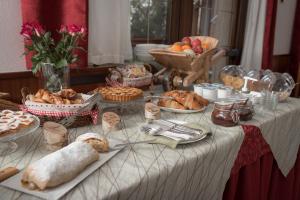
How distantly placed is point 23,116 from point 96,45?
846mm

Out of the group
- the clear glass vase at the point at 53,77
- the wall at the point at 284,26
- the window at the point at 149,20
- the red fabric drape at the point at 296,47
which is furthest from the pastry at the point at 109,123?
the red fabric drape at the point at 296,47

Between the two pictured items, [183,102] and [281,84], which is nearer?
[183,102]

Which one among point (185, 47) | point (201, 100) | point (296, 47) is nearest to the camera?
point (201, 100)

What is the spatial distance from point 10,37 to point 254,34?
194 centimetres

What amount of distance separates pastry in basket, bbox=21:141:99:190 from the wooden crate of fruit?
80cm

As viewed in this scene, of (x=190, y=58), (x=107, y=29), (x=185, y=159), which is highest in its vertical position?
(x=107, y=29)

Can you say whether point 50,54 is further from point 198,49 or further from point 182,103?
point 198,49

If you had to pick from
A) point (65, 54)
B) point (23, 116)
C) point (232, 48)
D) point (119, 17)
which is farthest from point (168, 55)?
point (232, 48)

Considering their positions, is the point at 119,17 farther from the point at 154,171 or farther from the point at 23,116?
the point at 154,171

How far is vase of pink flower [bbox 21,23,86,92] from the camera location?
1.05m

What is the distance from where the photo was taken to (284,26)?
294cm

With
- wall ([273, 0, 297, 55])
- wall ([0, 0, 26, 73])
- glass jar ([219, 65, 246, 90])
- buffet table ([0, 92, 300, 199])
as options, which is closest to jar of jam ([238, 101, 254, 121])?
buffet table ([0, 92, 300, 199])

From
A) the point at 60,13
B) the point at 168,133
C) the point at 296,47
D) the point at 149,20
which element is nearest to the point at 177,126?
the point at 168,133

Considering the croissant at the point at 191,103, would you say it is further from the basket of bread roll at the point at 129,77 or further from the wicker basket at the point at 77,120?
the wicker basket at the point at 77,120
